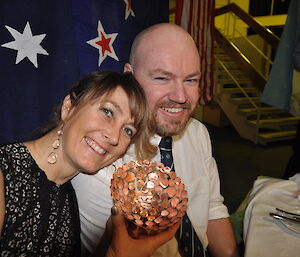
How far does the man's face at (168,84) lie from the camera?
128 cm

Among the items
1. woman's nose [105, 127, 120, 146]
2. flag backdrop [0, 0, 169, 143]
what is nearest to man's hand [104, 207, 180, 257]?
woman's nose [105, 127, 120, 146]

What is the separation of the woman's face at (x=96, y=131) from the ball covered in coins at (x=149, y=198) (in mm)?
286

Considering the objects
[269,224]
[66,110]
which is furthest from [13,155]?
[269,224]

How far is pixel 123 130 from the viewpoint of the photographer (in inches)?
43.5

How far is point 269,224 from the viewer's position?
1089 mm

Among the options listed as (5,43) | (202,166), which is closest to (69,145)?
(202,166)

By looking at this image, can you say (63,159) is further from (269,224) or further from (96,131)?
(269,224)

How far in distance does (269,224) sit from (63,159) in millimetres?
792

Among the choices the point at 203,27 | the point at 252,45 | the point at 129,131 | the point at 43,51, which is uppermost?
the point at 43,51

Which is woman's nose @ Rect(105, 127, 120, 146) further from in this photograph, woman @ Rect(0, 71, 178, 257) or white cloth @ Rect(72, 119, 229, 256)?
white cloth @ Rect(72, 119, 229, 256)

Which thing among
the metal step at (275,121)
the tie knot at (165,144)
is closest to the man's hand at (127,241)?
the tie knot at (165,144)

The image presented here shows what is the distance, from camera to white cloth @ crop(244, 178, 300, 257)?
96 cm

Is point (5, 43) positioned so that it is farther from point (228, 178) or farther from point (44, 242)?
point (228, 178)

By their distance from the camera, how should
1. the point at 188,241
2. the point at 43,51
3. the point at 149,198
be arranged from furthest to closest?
the point at 43,51 < the point at 188,241 < the point at 149,198
